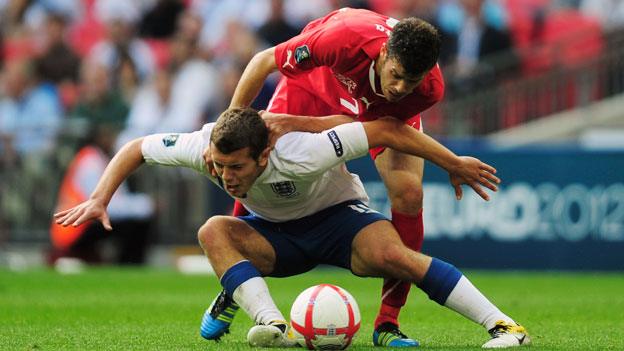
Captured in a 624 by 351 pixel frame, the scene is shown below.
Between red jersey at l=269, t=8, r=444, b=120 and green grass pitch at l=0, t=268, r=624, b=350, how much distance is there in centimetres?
132

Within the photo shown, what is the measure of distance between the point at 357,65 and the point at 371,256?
3.56 ft

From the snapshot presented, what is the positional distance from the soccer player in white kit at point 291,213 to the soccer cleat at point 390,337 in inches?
13.1

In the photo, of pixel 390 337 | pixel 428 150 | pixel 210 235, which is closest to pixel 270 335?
pixel 210 235

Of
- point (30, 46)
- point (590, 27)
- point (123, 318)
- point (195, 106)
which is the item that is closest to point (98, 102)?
point (195, 106)

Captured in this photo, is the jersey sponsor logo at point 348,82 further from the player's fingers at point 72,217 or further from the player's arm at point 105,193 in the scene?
the player's fingers at point 72,217

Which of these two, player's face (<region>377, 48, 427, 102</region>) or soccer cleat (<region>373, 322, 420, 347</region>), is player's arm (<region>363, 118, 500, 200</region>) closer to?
player's face (<region>377, 48, 427, 102</region>)

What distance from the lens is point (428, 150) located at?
21.2ft

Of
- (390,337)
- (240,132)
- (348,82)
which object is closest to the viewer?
(240,132)

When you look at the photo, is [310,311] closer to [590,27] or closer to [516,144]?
[516,144]

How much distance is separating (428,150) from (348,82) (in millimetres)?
942

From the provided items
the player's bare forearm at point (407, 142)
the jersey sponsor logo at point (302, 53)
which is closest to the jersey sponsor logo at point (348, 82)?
the jersey sponsor logo at point (302, 53)

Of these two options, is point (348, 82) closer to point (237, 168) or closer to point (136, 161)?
point (237, 168)

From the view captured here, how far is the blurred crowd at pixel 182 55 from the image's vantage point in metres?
15.9

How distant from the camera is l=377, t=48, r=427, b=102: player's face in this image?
6500mm
